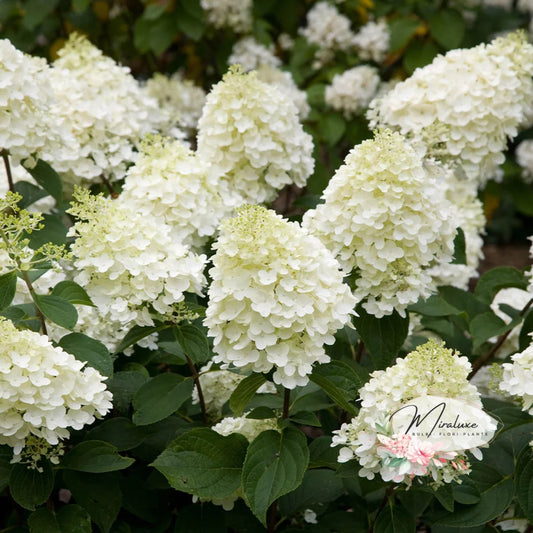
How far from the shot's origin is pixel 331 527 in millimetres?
2350

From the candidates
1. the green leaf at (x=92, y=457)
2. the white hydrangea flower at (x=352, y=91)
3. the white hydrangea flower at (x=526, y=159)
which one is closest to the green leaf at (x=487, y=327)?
the green leaf at (x=92, y=457)

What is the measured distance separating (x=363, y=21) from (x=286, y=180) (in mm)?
3239

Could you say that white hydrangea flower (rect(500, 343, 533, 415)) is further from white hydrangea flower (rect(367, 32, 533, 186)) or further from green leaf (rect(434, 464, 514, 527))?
white hydrangea flower (rect(367, 32, 533, 186))

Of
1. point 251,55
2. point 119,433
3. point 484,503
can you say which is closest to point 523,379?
point 484,503

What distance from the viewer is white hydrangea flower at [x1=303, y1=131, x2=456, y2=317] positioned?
212 centimetres

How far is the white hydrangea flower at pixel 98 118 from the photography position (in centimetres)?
289

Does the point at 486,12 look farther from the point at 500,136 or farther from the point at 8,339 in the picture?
the point at 8,339

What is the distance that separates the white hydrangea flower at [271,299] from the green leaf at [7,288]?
1.69ft

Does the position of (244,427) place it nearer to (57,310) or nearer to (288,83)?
(57,310)

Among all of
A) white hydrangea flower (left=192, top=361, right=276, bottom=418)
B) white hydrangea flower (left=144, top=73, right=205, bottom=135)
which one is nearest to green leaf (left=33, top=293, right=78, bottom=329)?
white hydrangea flower (left=192, top=361, right=276, bottom=418)

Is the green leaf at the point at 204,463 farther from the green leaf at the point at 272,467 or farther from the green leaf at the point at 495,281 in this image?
the green leaf at the point at 495,281

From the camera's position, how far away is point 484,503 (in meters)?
2.09

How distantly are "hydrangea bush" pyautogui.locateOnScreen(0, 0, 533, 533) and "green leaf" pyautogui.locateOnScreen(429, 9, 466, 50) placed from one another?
2.08 meters

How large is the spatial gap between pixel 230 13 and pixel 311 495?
341 cm
